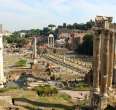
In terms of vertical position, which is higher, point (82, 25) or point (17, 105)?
point (82, 25)

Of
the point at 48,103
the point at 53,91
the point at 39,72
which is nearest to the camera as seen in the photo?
the point at 48,103

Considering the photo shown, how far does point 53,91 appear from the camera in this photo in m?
32.2

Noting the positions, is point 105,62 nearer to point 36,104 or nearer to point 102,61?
point 102,61

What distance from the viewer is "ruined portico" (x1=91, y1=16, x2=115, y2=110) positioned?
24078mm

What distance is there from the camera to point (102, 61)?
80.7ft

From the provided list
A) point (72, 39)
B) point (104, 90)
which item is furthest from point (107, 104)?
point (72, 39)

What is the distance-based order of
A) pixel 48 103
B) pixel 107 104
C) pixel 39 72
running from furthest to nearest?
pixel 39 72 → pixel 48 103 → pixel 107 104

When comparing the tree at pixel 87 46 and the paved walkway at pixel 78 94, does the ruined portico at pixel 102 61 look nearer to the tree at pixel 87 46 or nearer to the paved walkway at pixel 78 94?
the paved walkway at pixel 78 94

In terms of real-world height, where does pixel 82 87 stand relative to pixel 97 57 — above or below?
below

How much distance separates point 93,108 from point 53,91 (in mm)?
A: 8337

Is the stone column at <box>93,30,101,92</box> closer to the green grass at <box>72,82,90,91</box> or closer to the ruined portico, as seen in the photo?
the ruined portico

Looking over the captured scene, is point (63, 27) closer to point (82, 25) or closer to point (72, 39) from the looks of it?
point (82, 25)

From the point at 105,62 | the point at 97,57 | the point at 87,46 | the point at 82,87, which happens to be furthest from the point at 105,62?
the point at 87,46

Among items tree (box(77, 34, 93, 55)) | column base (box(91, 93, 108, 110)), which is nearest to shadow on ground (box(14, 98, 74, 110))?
column base (box(91, 93, 108, 110))
